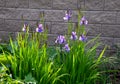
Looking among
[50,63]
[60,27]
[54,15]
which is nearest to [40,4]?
[54,15]

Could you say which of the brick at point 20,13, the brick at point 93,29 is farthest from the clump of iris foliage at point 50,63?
the brick at point 20,13

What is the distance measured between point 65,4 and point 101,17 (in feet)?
1.67

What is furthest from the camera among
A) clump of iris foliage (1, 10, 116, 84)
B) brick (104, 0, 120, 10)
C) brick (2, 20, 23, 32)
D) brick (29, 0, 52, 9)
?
brick (2, 20, 23, 32)

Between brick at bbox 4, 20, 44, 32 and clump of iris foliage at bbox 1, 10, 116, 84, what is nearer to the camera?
clump of iris foliage at bbox 1, 10, 116, 84

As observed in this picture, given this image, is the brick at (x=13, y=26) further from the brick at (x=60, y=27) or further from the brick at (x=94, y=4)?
the brick at (x=94, y=4)

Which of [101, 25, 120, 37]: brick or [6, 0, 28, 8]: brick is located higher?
[6, 0, 28, 8]: brick

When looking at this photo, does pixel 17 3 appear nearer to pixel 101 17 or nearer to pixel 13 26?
pixel 13 26

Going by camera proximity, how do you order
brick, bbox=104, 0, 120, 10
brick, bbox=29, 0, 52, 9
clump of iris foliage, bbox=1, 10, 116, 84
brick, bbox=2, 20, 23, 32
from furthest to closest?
1. brick, bbox=2, 20, 23, 32
2. brick, bbox=29, 0, 52, 9
3. brick, bbox=104, 0, 120, 10
4. clump of iris foliage, bbox=1, 10, 116, 84

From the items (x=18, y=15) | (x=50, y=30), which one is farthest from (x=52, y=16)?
(x=18, y=15)

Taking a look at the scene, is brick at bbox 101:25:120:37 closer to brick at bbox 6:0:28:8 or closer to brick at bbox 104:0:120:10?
brick at bbox 104:0:120:10

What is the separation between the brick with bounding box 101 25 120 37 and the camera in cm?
449

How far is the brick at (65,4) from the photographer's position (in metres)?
4.49

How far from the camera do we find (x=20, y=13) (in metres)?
4.59

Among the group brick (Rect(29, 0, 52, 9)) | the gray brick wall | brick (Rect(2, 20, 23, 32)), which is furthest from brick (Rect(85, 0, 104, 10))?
brick (Rect(2, 20, 23, 32))
